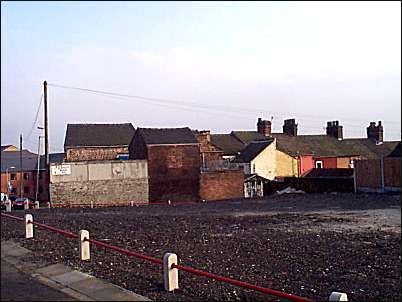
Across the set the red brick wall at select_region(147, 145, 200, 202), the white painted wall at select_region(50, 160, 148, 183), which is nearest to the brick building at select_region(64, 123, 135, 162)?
the red brick wall at select_region(147, 145, 200, 202)

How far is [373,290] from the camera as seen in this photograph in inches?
386

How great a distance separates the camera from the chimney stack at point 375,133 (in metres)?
66.8

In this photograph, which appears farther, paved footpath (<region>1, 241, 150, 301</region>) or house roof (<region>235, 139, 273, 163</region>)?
house roof (<region>235, 139, 273, 163</region>)

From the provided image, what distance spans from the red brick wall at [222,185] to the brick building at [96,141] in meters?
10.4

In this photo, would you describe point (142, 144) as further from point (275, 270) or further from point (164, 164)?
point (275, 270)

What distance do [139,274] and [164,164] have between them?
3302cm

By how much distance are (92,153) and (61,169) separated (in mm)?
13299

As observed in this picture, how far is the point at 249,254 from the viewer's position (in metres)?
12.9

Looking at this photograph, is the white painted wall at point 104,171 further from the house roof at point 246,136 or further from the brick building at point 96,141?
the house roof at point 246,136

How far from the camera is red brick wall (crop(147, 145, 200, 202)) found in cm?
4147

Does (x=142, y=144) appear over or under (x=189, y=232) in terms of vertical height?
over

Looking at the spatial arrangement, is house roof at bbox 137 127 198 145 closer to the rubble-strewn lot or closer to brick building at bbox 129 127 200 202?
brick building at bbox 129 127 200 202

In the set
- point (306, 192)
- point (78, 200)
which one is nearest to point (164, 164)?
point (78, 200)

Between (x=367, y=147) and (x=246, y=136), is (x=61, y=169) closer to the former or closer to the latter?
(x=246, y=136)
